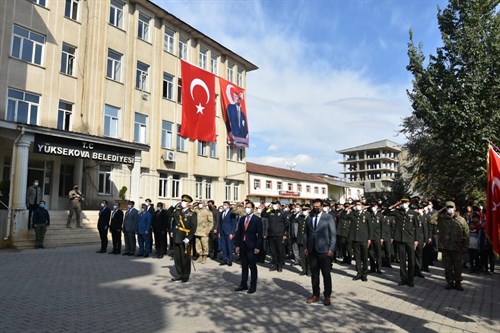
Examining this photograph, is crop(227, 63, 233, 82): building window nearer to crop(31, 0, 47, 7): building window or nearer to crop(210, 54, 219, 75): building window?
crop(210, 54, 219, 75): building window

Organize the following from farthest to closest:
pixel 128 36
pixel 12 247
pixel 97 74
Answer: pixel 128 36
pixel 97 74
pixel 12 247

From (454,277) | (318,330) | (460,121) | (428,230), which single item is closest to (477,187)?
(460,121)

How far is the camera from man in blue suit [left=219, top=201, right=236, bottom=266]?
12594 millimetres

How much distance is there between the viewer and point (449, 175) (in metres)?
21.0

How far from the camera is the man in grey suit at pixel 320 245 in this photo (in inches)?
292

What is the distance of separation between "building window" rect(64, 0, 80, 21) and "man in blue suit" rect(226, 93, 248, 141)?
535 inches

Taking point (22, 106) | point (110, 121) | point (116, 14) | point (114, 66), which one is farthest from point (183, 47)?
point (22, 106)

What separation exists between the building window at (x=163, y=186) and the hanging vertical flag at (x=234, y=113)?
315 inches

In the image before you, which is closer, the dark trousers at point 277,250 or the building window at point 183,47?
the dark trousers at point 277,250

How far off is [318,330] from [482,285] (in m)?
6.07

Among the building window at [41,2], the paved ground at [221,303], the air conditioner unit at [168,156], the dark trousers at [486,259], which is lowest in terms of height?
the paved ground at [221,303]

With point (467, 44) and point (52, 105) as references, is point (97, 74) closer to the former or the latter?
point (52, 105)

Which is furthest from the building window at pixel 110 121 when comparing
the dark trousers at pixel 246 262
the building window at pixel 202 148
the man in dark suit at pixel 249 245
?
the dark trousers at pixel 246 262

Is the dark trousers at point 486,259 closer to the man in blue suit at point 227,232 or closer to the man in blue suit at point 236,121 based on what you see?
the man in blue suit at point 227,232
